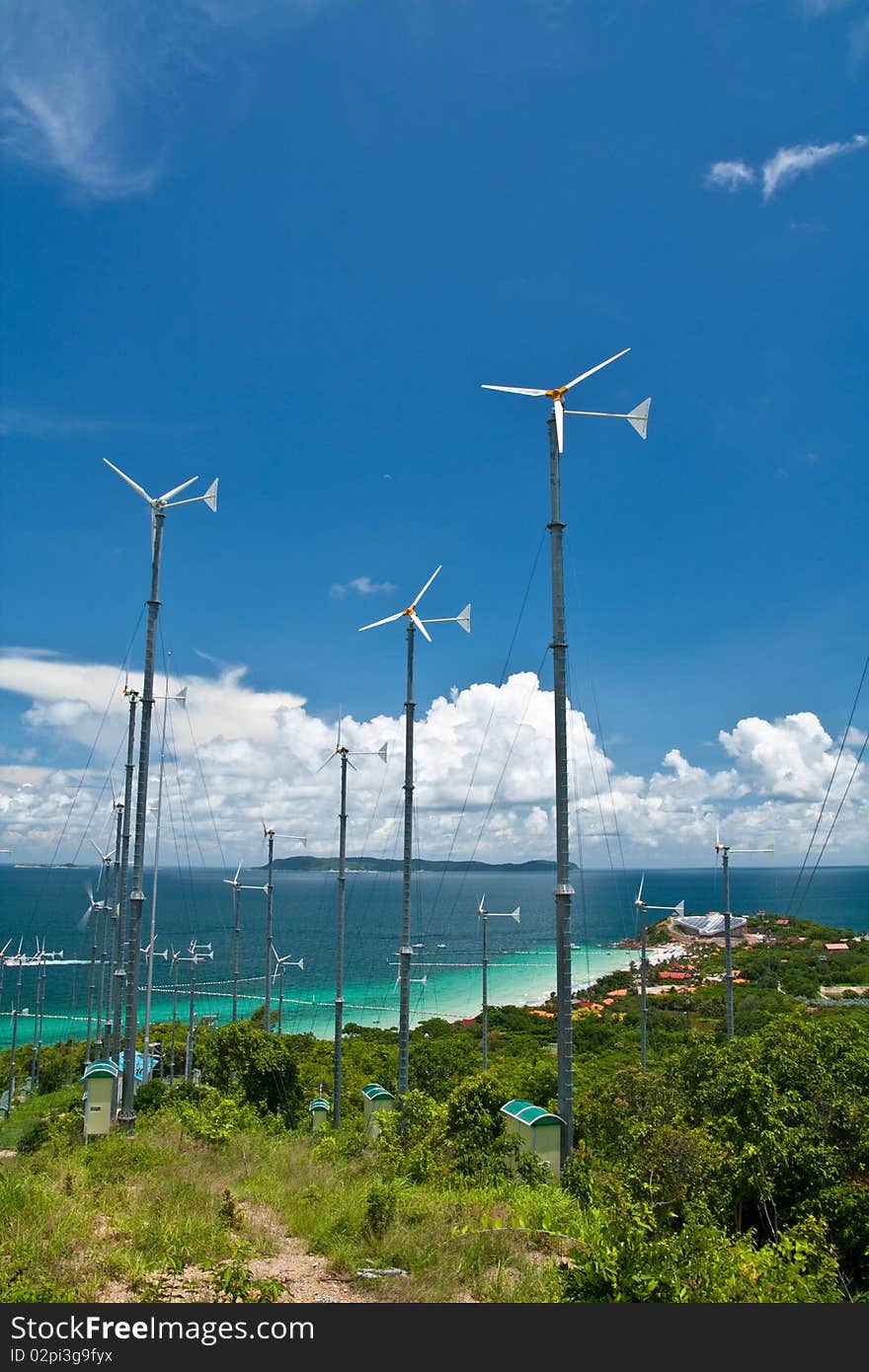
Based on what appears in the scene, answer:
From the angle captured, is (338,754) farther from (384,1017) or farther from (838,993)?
(384,1017)

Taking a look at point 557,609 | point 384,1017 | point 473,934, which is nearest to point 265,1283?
point 557,609

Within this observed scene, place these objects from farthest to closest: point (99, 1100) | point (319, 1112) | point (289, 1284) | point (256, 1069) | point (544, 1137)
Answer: point (319, 1112) < point (256, 1069) < point (99, 1100) < point (544, 1137) < point (289, 1284)

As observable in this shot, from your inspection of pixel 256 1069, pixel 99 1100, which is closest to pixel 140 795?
pixel 99 1100

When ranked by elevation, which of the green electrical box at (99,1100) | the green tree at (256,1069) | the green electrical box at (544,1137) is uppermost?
the green electrical box at (544,1137)

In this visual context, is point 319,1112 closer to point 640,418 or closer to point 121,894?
point 121,894

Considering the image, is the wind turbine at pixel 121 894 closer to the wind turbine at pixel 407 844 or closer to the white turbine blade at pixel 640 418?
the wind turbine at pixel 407 844

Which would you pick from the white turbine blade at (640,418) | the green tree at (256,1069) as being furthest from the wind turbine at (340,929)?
the white turbine blade at (640,418)

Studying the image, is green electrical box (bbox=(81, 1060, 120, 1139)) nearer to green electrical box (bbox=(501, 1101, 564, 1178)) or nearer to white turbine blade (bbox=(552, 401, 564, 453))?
green electrical box (bbox=(501, 1101, 564, 1178))
